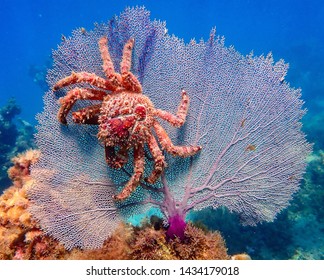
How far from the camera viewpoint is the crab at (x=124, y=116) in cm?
374

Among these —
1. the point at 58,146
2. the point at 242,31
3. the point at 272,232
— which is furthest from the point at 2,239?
the point at 242,31

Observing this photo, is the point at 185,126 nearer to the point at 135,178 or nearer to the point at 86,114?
the point at 135,178

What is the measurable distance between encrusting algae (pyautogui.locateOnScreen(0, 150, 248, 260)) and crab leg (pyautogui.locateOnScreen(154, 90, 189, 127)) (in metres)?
1.58

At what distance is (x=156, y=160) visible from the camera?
12.9 ft

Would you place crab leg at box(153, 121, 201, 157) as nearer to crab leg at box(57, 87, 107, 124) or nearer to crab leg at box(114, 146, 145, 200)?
crab leg at box(114, 146, 145, 200)

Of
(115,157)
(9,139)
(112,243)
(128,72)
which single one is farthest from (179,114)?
(9,139)

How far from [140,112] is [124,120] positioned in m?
0.24

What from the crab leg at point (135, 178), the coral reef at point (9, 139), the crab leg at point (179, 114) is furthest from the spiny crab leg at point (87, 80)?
the coral reef at point (9, 139)

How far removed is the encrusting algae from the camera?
3969 millimetres

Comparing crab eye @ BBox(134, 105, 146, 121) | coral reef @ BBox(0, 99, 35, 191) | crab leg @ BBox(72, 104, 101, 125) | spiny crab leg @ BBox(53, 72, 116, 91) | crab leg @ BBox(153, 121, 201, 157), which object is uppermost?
coral reef @ BBox(0, 99, 35, 191)

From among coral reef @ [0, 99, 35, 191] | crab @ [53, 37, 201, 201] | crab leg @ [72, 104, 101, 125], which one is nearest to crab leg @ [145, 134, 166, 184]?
crab @ [53, 37, 201, 201]

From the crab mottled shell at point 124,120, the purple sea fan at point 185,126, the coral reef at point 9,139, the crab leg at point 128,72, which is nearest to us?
the crab mottled shell at point 124,120

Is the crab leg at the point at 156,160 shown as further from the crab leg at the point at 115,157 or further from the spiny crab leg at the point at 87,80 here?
the spiny crab leg at the point at 87,80

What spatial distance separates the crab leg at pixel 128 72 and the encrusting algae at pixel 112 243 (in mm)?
2115
